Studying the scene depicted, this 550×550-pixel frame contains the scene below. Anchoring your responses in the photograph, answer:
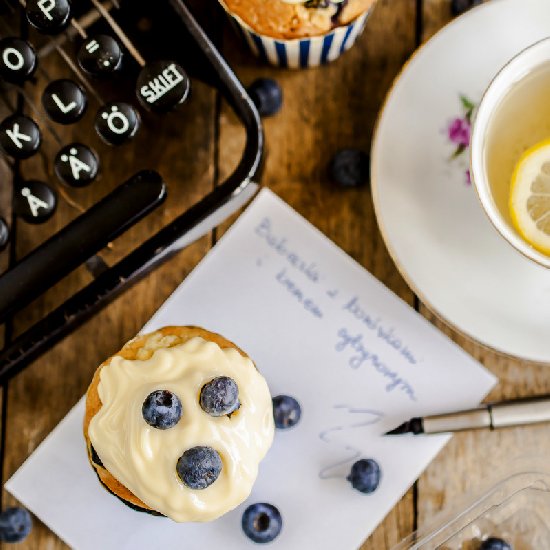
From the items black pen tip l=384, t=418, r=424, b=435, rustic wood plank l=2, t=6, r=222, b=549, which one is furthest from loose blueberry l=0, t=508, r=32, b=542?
black pen tip l=384, t=418, r=424, b=435

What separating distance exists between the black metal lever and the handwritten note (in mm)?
146

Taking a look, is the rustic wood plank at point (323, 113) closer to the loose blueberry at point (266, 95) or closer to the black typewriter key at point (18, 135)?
the loose blueberry at point (266, 95)

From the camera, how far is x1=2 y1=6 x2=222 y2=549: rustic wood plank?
934 millimetres

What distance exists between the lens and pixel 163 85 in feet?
2.62

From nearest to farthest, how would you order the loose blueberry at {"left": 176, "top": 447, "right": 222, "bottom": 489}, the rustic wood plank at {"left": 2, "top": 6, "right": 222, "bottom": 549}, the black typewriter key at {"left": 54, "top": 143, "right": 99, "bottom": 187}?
1. the loose blueberry at {"left": 176, "top": 447, "right": 222, "bottom": 489}
2. the black typewriter key at {"left": 54, "top": 143, "right": 99, "bottom": 187}
3. the rustic wood plank at {"left": 2, "top": 6, "right": 222, "bottom": 549}

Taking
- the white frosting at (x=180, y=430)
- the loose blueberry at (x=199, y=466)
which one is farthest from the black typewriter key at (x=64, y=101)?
the loose blueberry at (x=199, y=466)

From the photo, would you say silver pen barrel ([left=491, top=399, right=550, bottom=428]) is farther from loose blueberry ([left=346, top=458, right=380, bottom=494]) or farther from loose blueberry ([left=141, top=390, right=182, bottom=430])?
loose blueberry ([left=141, top=390, right=182, bottom=430])

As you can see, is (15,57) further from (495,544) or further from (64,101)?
(495,544)

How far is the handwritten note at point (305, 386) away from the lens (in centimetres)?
92

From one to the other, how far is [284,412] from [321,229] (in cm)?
21

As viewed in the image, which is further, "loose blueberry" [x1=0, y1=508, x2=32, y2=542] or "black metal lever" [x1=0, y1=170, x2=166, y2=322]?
"loose blueberry" [x1=0, y1=508, x2=32, y2=542]

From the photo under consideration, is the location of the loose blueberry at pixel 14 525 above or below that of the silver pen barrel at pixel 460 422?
above

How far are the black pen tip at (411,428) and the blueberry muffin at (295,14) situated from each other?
1.35 feet

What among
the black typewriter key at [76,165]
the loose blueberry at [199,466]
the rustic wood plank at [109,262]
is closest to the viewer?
the loose blueberry at [199,466]
